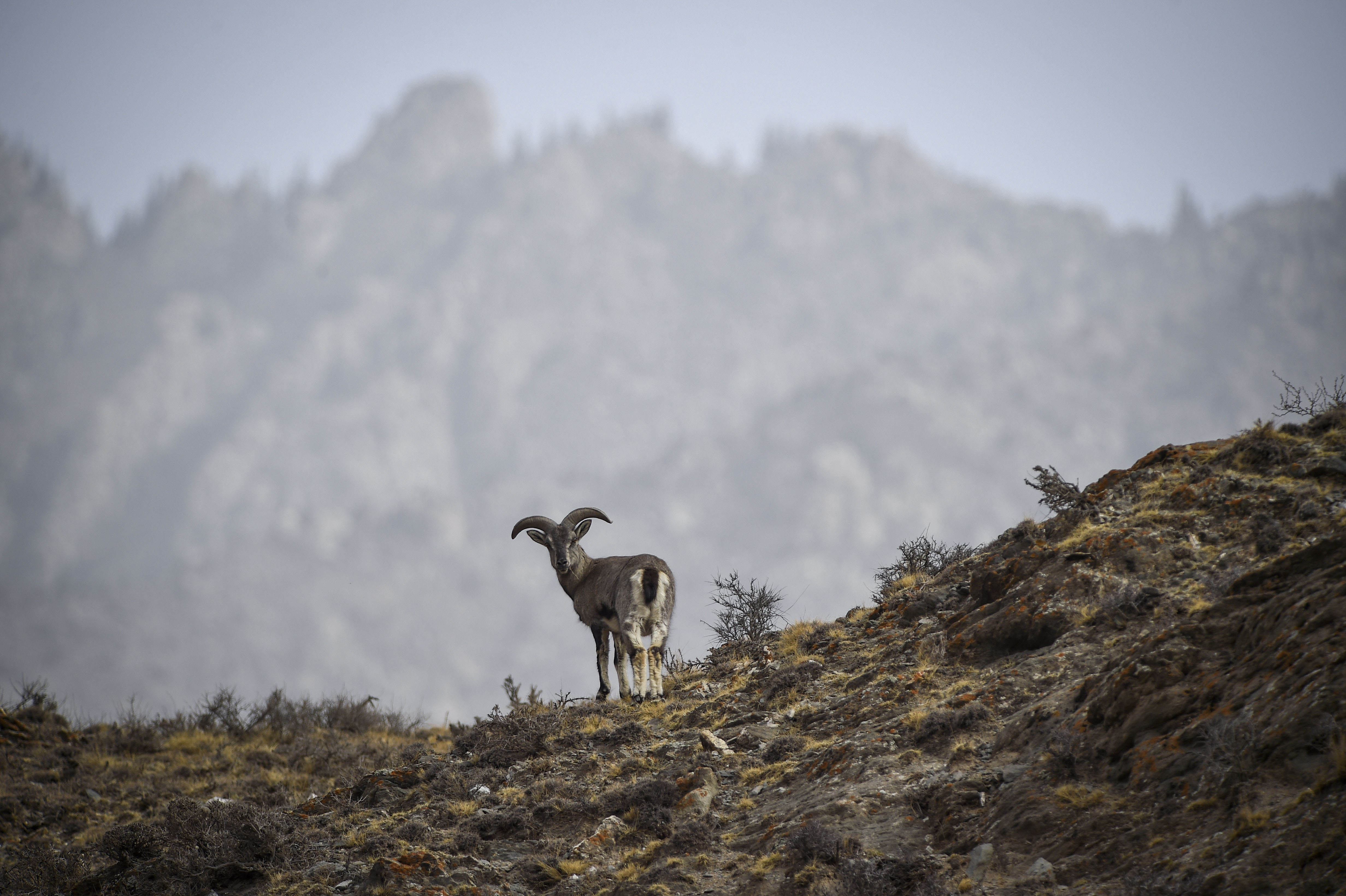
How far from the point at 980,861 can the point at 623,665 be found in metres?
8.72

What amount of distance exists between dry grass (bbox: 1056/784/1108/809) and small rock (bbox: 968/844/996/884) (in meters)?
0.67

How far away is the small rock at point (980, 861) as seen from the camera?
22.2ft

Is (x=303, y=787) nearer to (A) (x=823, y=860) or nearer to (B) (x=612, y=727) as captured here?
(B) (x=612, y=727)

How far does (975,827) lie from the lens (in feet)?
24.2

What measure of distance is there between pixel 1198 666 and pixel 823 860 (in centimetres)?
357

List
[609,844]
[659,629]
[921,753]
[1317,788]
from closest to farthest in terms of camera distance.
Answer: [1317,788] < [921,753] < [609,844] < [659,629]

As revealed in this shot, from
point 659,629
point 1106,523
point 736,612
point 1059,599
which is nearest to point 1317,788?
point 1059,599

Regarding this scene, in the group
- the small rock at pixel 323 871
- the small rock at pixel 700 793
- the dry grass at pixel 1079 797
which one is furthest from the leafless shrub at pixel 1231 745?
the small rock at pixel 323 871

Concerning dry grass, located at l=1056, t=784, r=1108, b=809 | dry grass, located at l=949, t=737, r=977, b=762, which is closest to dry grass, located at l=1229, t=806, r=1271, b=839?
dry grass, located at l=1056, t=784, r=1108, b=809

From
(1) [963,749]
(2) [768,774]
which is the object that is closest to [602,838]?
(2) [768,774]

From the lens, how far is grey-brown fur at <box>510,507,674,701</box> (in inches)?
572

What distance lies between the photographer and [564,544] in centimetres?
1648

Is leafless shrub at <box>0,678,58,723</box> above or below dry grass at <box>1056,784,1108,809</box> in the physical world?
above

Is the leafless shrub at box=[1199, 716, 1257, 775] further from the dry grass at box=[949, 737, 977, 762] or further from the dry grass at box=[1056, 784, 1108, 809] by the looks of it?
the dry grass at box=[949, 737, 977, 762]
